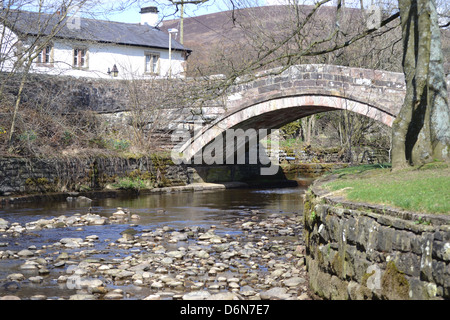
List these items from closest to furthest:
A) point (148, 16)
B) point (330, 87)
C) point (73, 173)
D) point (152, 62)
→ point (73, 173) → point (330, 87) → point (152, 62) → point (148, 16)

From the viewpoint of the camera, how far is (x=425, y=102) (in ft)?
27.5

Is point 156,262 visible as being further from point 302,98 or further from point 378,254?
point 302,98

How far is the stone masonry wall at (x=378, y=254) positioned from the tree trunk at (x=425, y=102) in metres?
2.69

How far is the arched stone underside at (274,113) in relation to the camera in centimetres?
1494

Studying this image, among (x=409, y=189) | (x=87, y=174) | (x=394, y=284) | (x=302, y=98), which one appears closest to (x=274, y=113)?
(x=302, y=98)

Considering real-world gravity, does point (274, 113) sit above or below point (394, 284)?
above

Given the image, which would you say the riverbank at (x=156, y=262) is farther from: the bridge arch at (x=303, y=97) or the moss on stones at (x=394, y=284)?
the bridge arch at (x=303, y=97)

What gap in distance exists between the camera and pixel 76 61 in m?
27.4

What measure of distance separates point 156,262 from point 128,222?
12.7ft

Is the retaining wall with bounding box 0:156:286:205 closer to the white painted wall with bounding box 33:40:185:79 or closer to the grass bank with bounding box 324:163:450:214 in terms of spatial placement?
the grass bank with bounding box 324:163:450:214

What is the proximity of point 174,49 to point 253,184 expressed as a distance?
1213 cm

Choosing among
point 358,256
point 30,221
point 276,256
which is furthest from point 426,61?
point 30,221

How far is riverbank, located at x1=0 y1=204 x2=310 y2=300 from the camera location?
19.6 ft

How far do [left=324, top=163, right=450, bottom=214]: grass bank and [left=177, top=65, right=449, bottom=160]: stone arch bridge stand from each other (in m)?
6.34
